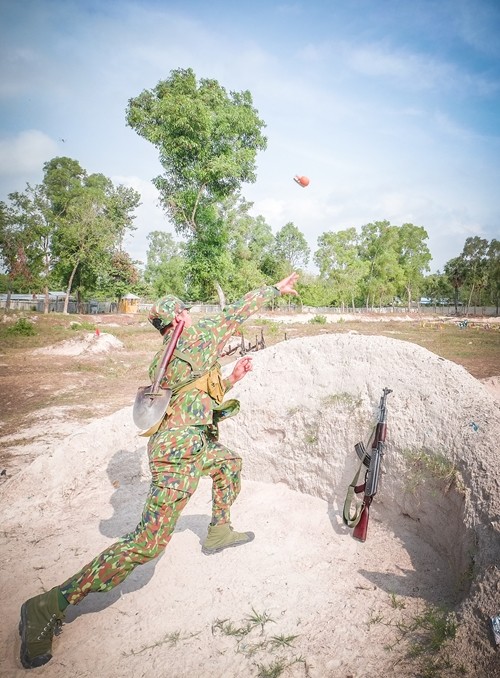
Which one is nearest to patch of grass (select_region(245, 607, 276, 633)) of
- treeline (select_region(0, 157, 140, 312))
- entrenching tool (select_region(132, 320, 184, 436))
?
entrenching tool (select_region(132, 320, 184, 436))

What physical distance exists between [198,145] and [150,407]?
63.4 ft

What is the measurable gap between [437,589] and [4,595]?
3598mm

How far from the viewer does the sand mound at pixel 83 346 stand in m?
19.9

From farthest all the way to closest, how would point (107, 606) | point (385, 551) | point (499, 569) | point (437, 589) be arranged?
point (385, 551), point (107, 606), point (437, 589), point (499, 569)

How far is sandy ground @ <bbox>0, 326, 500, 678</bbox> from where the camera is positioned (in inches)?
99.0

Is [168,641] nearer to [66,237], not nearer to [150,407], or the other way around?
[150,407]

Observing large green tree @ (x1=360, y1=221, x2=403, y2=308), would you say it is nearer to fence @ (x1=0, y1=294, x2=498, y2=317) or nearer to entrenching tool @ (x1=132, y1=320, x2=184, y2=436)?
fence @ (x1=0, y1=294, x2=498, y2=317)

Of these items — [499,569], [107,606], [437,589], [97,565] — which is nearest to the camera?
[499,569]

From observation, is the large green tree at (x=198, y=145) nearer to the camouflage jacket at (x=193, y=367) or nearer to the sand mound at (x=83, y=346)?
the sand mound at (x=83, y=346)

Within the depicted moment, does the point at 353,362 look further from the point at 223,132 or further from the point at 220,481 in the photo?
the point at 223,132

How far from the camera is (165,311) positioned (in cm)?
306

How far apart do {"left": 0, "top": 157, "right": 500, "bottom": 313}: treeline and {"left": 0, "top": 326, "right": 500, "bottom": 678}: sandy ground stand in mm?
16644

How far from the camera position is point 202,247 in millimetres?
20344

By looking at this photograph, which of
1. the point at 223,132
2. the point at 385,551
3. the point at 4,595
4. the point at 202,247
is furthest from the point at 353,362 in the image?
the point at 223,132
